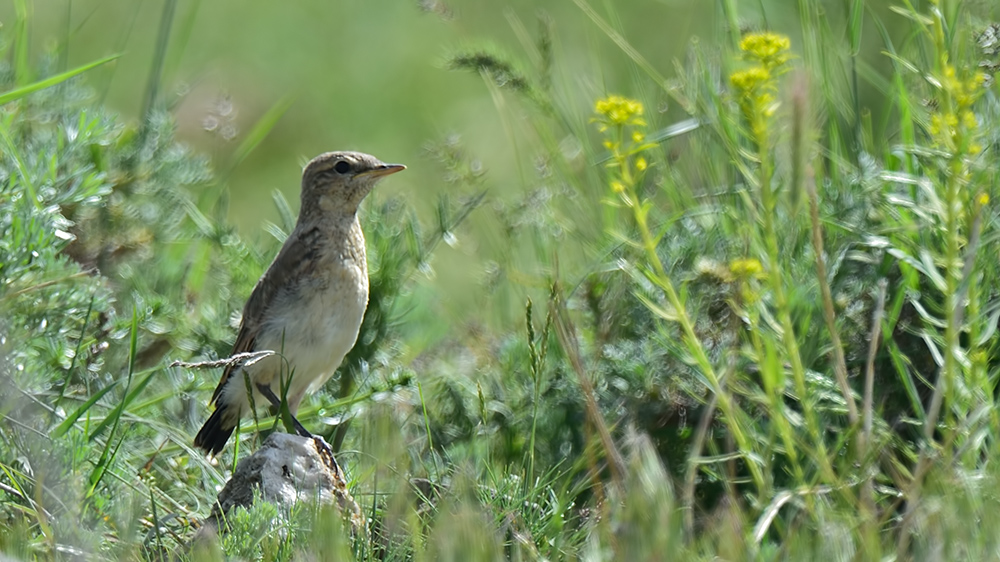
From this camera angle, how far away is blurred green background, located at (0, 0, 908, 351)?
8180mm

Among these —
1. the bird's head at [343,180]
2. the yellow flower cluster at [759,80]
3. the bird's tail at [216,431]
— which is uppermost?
the yellow flower cluster at [759,80]

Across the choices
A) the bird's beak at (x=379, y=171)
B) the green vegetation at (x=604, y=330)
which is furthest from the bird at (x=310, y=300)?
the green vegetation at (x=604, y=330)

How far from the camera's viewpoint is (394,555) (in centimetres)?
303

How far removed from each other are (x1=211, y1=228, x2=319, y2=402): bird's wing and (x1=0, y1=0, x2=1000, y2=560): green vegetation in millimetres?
194

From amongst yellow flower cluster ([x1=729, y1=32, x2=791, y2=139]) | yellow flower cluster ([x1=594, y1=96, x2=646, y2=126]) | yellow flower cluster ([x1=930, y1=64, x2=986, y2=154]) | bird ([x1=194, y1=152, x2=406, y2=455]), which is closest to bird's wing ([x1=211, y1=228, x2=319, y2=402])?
bird ([x1=194, y1=152, x2=406, y2=455])

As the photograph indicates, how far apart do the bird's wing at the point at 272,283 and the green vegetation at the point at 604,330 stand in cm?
19

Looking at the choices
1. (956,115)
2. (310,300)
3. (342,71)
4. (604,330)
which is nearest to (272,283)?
(310,300)

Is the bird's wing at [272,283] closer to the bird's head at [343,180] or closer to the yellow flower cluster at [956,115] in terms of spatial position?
the bird's head at [343,180]

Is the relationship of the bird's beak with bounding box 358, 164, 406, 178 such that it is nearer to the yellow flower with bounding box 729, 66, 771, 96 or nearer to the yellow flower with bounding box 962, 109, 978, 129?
the yellow flower with bounding box 729, 66, 771, 96

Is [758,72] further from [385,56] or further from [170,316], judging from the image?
[385,56]

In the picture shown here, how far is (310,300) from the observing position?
4695 millimetres

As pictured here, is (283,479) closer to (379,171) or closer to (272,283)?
(272,283)

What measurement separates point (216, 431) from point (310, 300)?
0.62 m

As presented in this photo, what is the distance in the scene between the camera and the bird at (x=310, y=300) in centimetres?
453
